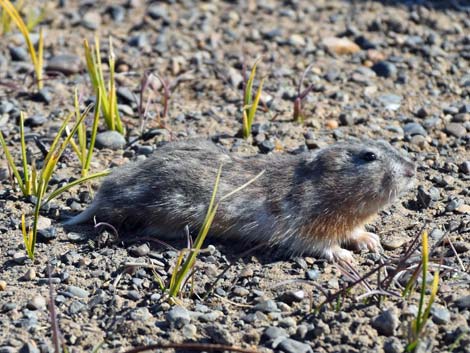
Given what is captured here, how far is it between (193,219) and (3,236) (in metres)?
1.26

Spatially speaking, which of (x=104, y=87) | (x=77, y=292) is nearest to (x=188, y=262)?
(x=77, y=292)

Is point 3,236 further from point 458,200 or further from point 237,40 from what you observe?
point 237,40

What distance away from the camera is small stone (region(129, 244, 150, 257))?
5777 millimetres

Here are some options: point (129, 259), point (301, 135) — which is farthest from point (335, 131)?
point (129, 259)

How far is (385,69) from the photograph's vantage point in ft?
27.5

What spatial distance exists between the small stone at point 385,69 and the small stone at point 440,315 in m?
3.69

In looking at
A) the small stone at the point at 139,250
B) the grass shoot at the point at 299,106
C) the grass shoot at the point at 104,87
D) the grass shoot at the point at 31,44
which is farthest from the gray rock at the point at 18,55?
the small stone at the point at 139,250

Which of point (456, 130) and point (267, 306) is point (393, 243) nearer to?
point (267, 306)

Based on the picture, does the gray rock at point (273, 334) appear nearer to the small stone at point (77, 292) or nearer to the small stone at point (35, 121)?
the small stone at point (77, 292)

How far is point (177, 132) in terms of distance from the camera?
7.38 metres

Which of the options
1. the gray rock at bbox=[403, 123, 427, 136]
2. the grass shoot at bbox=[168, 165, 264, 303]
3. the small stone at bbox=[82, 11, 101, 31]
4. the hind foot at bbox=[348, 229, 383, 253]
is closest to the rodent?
the hind foot at bbox=[348, 229, 383, 253]

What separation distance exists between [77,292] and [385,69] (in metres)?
4.13

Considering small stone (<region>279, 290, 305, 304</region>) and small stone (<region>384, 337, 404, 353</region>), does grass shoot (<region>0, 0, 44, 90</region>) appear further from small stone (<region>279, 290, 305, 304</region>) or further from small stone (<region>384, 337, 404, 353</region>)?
small stone (<region>384, 337, 404, 353</region>)

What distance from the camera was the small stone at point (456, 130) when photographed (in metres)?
7.29
